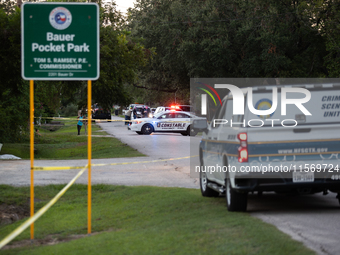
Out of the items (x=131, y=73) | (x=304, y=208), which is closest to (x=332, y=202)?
(x=304, y=208)

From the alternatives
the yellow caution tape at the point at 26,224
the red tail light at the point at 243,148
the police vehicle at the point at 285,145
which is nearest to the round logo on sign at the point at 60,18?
the yellow caution tape at the point at 26,224

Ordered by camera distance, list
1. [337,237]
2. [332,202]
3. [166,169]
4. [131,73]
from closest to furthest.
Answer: [337,237] < [332,202] < [166,169] < [131,73]

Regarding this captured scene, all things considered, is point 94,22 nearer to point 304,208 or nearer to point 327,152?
point 327,152

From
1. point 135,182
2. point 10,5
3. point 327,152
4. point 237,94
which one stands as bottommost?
→ point 135,182

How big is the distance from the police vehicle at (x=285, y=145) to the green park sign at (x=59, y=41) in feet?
7.93

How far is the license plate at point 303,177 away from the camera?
315 inches

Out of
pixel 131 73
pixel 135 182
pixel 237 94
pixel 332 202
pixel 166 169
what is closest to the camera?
pixel 237 94

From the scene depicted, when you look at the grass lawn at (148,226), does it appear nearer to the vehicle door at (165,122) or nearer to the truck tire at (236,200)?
the truck tire at (236,200)

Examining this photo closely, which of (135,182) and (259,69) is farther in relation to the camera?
(259,69)

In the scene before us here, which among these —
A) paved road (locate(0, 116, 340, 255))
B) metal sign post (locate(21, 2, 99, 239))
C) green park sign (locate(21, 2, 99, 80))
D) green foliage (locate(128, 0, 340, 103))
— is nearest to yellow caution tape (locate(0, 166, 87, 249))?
metal sign post (locate(21, 2, 99, 239))

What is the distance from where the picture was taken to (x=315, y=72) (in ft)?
141

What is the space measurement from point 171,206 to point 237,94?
7.87 feet

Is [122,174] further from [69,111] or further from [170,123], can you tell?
[69,111]

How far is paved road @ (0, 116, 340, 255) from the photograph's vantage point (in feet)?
22.7
